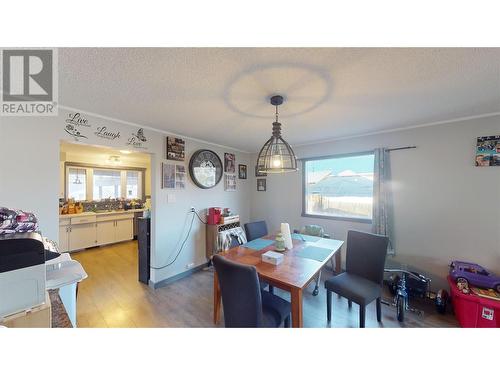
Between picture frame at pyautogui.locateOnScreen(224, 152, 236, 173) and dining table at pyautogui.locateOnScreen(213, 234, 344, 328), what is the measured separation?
1651mm

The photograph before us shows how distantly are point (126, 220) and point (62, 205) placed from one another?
1182 millimetres

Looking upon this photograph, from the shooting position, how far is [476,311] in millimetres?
1609

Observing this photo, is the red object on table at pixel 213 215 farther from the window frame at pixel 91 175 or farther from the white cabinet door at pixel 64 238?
the window frame at pixel 91 175

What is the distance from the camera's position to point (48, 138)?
164 centimetres

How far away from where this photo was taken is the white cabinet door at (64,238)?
3.49 m

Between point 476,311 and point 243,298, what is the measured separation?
6.94ft

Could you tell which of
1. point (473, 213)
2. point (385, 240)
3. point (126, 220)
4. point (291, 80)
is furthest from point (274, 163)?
point (126, 220)

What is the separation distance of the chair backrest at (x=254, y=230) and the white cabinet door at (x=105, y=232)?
11.7ft

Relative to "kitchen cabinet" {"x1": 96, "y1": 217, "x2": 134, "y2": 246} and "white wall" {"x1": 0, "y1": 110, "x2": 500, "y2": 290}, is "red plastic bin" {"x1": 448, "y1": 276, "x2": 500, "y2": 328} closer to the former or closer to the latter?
"white wall" {"x1": 0, "y1": 110, "x2": 500, "y2": 290}

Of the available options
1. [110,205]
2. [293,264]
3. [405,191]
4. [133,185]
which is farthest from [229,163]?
[110,205]

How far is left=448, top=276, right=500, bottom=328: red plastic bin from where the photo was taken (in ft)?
5.07

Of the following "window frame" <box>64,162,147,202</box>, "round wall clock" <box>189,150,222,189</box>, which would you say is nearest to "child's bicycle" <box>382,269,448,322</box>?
"round wall clock" <box>189,150,222,189</box>

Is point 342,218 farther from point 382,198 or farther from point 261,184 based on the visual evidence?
point 261,184
